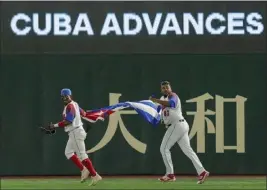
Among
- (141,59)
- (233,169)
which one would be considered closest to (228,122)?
(233,169)

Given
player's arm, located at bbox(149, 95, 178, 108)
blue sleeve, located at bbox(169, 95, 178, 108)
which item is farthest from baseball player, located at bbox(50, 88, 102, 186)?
blue sleeve, located at bbox(169, 95, 178, 108)

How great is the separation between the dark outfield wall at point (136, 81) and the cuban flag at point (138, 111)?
2.47 ft

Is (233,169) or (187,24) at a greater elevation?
(187,24)

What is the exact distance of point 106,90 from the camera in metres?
21.9

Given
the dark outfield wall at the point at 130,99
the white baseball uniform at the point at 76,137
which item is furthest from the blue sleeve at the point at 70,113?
the dark outfield wall at the point at 130,99

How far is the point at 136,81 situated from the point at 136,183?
3.31 metres

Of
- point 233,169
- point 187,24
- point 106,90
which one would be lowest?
point 233,169

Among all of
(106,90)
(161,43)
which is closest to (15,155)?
(106,90)

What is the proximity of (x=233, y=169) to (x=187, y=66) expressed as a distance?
2509mm

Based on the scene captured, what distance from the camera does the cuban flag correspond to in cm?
2075

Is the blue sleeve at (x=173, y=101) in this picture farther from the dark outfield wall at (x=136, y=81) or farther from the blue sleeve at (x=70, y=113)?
the dark outfield wall at (x=136, y=81)

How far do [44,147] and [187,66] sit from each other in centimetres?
364

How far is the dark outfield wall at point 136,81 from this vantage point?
21.9 m

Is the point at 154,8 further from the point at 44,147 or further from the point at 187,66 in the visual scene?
the point at 44,147
